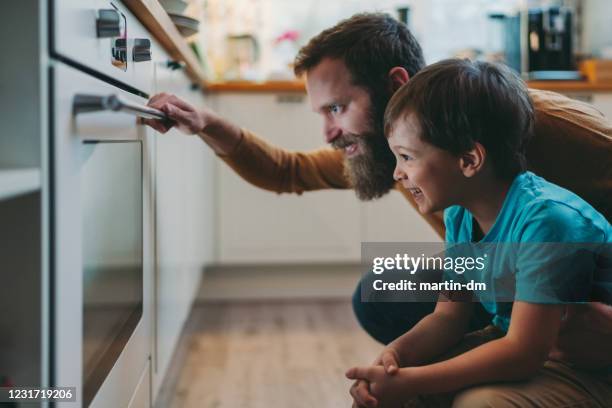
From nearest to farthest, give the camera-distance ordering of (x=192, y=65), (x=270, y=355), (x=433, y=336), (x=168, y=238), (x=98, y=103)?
(x=98, y=103) < (x=433, y=336) < (x=168, y=238) < (x=192, y=65) < (x=270, y=355)

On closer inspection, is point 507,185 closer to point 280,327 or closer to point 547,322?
point 547,322

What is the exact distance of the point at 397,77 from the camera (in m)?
1.33

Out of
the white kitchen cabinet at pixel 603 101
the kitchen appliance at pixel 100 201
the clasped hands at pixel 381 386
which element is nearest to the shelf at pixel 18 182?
the kitchen appliance at pixel 100 201

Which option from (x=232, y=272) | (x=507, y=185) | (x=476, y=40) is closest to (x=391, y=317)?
(x=507, y=185)

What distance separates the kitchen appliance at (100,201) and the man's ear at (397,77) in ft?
1.46

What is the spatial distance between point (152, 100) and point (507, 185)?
0.60 metres

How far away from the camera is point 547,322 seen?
2.76ft

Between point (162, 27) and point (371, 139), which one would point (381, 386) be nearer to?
point (371, 139)

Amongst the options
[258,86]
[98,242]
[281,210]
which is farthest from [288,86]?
[98,242]

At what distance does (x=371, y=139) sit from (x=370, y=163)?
0.19 feet

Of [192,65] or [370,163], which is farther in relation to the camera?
[192,65]

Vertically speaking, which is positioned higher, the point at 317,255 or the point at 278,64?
the point at 278,64

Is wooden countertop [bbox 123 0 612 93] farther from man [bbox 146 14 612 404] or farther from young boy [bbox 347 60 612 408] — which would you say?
young boy [bbox 347 60 612 408]

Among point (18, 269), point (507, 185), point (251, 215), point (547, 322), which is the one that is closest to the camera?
point (18, 269)
